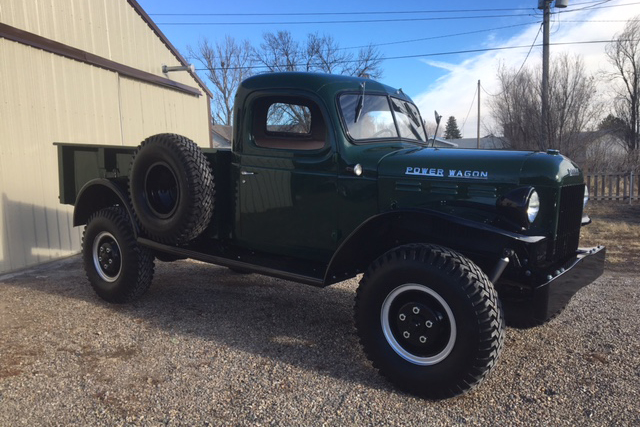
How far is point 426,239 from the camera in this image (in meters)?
3.42

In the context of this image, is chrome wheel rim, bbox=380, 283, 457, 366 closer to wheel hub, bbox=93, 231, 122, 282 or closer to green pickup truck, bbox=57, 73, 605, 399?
green pickup truck, bbox=57, 73, 605, 399

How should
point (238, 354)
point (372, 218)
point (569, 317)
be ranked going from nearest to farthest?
1. point (372, 218)
2. point (238, 354)
3. point (569, 317)

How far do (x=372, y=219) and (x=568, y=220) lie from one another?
4.65 feet

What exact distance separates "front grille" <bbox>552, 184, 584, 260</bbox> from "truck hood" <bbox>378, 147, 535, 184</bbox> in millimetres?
391

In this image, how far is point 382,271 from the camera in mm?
3078

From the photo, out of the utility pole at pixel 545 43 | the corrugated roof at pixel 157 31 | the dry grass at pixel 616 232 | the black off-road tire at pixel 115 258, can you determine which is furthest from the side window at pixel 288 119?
the utility pole at pixel 545 43

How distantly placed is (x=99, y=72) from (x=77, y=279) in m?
3.70

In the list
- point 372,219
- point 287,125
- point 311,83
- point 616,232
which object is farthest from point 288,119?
point 616,232

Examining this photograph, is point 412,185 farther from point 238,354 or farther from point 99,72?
point 99,72

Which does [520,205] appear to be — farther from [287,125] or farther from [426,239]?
[287,125]

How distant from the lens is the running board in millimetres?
3566

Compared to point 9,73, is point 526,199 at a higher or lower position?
lower

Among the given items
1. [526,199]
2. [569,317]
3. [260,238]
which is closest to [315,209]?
[260,238]

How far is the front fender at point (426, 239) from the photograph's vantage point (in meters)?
2.97
